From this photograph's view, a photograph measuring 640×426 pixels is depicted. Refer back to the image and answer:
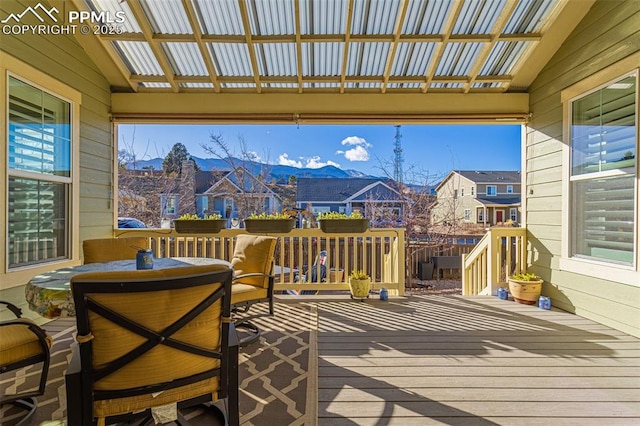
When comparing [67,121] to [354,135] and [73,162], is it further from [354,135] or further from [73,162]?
[354,135]

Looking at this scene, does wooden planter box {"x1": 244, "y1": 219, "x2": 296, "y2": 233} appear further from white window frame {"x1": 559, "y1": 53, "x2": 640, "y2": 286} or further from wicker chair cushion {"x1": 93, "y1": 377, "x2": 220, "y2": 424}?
white window frame {"x1": 559, "y1": 53, "x2": 640, "y2": 286}

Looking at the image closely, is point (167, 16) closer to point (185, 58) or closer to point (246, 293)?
point (185, 58)

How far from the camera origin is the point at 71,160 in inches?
148

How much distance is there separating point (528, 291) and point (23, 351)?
486 cm

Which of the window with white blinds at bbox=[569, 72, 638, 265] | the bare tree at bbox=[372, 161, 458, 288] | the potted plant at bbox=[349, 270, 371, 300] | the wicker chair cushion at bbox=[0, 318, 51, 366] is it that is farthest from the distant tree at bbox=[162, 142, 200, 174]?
the window with white blinds at bbox=[569, 72, 638, 265]

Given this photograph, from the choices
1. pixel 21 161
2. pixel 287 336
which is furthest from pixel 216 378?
pixel 21 161

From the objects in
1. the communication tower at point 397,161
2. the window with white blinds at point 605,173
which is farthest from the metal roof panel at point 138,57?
the communication tower at point 397,161

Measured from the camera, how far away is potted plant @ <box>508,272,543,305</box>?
4004mm

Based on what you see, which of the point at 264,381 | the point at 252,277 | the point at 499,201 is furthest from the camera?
the point at 499,201

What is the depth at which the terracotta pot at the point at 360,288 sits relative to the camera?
4195mm

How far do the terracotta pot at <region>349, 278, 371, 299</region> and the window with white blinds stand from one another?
2.46m

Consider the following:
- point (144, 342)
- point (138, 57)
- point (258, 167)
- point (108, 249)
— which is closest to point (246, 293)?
point (108, 249)

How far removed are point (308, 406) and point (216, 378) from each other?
76cm

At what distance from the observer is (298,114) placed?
457cm
